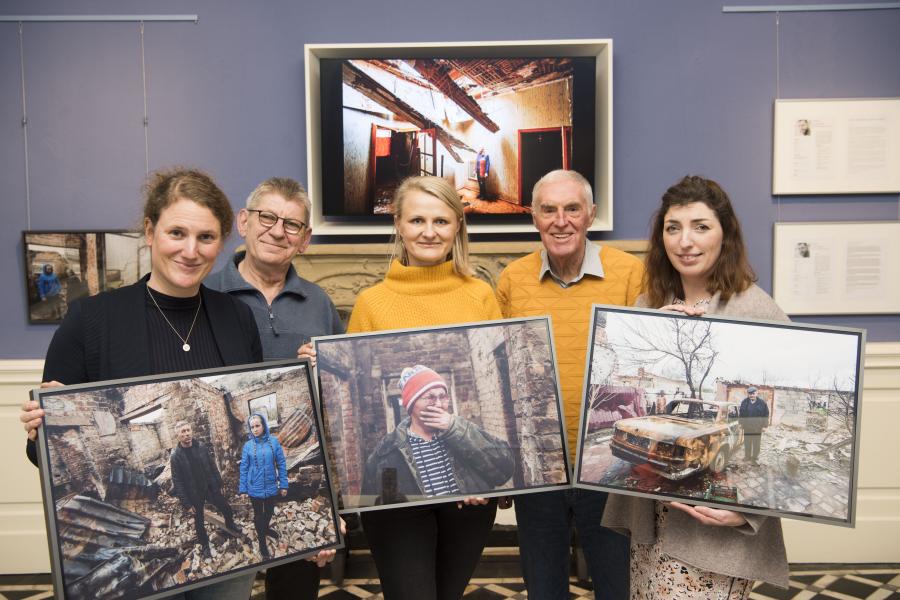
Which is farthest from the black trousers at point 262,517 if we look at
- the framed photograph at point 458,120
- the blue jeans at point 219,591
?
the framed photograph at point 458,120

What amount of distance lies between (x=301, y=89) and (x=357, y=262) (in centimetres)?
108

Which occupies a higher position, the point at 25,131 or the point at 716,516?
the point at 25,131

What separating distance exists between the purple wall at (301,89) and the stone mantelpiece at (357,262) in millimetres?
547

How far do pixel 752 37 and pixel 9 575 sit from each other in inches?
214

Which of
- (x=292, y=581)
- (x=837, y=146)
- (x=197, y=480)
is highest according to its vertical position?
(x=837, y=146)

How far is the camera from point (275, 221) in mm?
1958

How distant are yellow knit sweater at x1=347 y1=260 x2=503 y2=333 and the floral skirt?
0.78 metres

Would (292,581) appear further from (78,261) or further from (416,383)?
(78,261)

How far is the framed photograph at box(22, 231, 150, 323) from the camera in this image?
11.5 ft

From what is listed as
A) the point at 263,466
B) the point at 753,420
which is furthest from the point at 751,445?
the point at 263,466

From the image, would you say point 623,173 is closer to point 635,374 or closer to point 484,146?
point 484,146

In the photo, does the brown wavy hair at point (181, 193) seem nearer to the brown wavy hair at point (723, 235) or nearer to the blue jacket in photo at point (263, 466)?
the blue jacket in photo at point (263, 466)

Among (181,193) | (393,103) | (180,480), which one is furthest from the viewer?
(393,103)

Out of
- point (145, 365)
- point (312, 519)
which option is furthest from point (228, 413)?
point (312, 519)
